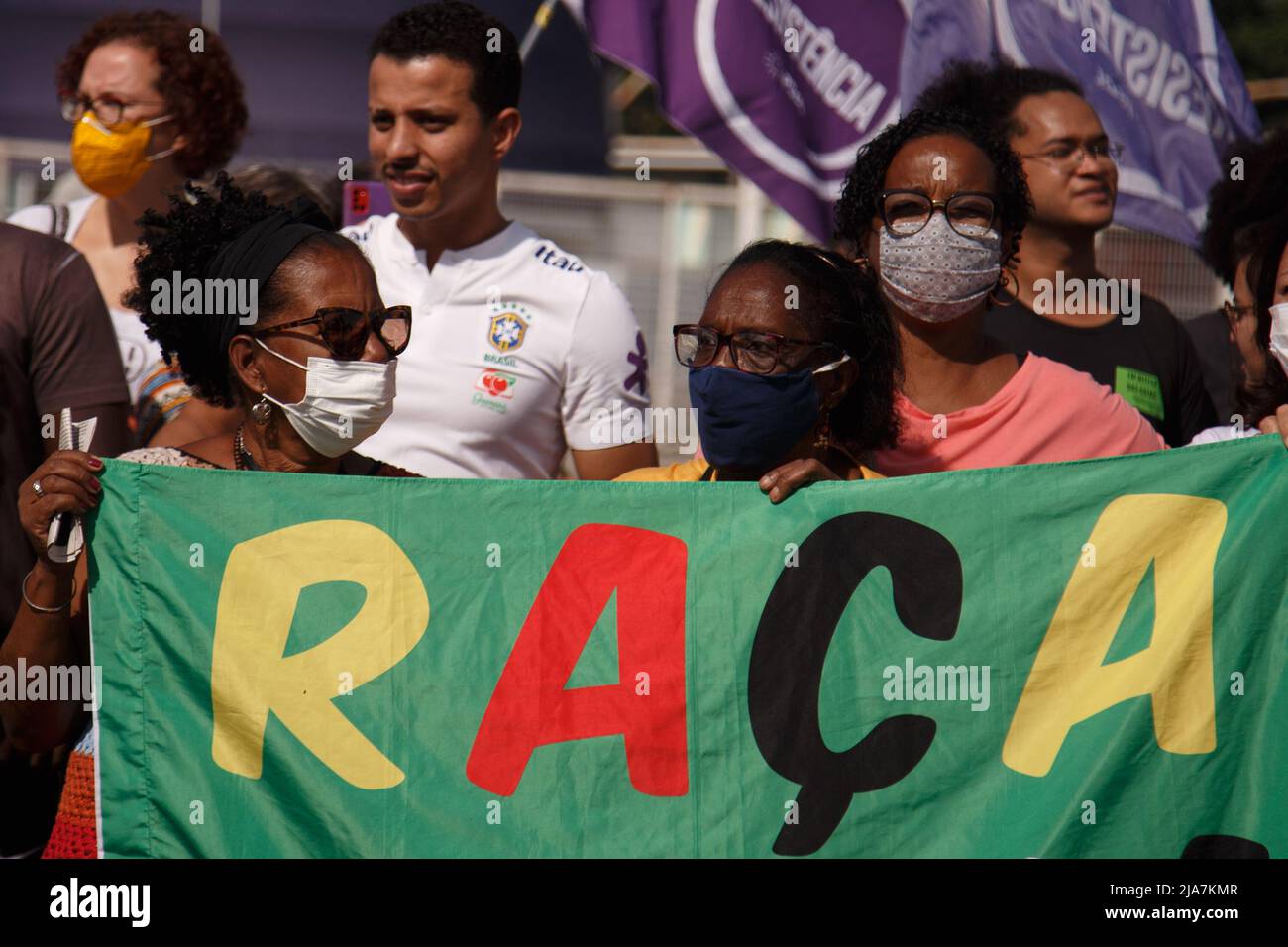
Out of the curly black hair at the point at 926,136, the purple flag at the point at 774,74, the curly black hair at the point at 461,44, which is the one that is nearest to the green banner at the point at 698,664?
the curly black hair at the point at 926,136

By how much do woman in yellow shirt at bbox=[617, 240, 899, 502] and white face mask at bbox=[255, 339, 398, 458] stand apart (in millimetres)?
635

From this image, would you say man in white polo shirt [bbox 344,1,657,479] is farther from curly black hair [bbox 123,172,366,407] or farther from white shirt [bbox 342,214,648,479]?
curly black hair [bbox 123,172,366,407]

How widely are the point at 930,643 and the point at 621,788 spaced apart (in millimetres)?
782

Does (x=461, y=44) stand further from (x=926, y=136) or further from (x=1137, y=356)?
(x=1137, y=356)

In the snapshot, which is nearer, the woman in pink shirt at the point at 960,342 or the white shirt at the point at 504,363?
the woman in pink shirt at the point at 960,342

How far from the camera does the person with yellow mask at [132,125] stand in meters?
5.64

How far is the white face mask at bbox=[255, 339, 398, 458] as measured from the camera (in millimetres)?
3961

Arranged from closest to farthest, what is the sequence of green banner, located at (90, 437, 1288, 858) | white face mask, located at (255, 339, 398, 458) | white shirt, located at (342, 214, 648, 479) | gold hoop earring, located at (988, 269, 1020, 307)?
green banner, located at (90, 437, 1288, 858)
white face mask, located at (255, 339, 398, 458)
gold hoop earring, located at (988, 269, 1020, 307)
white shirt, located at (342, 214, 648, 479)

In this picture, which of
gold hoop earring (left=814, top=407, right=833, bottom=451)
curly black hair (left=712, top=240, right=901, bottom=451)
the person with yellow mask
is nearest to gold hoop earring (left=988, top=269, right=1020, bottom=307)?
curly black hair (left=712, top=240, right=901, bottom=451)

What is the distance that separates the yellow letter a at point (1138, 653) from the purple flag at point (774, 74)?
282 centimetres

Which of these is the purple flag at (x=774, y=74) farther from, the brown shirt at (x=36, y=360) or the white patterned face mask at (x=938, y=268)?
the brown shirt at (x=36, y=360)

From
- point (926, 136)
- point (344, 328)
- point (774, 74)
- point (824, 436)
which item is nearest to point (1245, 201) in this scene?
point (926, 136)
